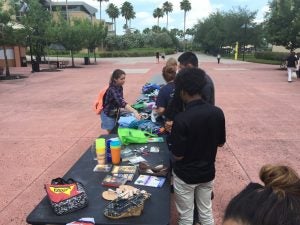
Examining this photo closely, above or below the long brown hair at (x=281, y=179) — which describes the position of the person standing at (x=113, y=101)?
below

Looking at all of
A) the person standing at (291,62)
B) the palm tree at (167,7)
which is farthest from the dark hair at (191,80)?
the palm tree at (167,7)

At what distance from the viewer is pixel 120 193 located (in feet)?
10.3

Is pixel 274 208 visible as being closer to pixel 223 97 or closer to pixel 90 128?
pixel 90 128

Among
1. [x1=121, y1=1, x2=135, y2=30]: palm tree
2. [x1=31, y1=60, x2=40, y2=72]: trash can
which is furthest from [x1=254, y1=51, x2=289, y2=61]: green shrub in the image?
[x1=121, y1=1, x2=135, y2=30]: palm tree

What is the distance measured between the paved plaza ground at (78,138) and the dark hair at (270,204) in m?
3.21

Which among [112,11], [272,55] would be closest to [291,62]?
[272,55]

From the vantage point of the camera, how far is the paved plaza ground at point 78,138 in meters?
5.32

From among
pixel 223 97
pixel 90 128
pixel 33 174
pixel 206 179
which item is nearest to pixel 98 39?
pixel 223 97

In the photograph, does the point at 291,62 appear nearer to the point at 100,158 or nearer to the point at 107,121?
the point at 107,121

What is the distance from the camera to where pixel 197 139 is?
10.2ft

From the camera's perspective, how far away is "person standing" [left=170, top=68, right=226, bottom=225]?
9.96 ft

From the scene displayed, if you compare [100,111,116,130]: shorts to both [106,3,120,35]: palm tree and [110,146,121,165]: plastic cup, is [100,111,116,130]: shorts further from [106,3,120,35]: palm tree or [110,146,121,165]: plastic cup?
[106,3,120,35]: palm tree

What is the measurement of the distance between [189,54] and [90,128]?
509 centimetres

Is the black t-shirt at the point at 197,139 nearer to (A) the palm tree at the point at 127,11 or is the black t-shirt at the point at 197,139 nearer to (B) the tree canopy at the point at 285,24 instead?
(B) the tree canopy at the point at 285,24
